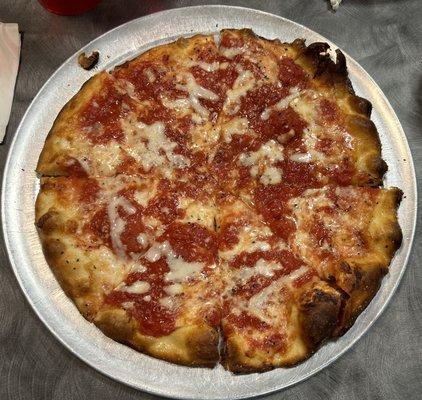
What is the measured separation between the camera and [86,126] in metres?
2.49

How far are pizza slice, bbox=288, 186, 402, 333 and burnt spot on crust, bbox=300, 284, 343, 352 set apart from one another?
9 cm

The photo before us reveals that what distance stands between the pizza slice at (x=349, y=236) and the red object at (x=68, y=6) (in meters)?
1.53

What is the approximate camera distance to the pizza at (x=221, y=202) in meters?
2.26

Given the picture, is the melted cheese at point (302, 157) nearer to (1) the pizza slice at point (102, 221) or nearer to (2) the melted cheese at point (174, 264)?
(1) the pizza slice at point (102, 221)

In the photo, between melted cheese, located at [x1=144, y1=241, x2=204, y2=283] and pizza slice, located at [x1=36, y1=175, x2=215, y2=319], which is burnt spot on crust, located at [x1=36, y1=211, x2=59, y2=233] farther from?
melted cheese, located at [x1=144, y1=241, x2=204, y2=283]

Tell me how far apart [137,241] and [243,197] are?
50 cm

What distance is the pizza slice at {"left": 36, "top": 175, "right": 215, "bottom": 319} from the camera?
2.31 metres

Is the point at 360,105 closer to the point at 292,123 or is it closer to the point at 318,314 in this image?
the point at 292,123

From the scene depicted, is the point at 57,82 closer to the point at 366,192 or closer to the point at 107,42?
the point at 107,42

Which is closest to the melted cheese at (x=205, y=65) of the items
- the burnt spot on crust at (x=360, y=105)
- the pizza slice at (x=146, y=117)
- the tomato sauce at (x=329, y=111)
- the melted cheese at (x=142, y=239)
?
the pizza slice at (x=146, y=117)

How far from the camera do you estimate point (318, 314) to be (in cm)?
218

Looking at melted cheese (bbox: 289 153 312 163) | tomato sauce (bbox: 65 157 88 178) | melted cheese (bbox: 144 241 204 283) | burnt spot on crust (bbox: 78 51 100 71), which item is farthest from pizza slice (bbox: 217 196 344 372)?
burnt spot on crust (bbox: 78 51 100 71)

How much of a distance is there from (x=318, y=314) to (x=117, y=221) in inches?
34.7

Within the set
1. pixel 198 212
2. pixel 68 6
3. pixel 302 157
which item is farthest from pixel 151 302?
pixel 68 6
